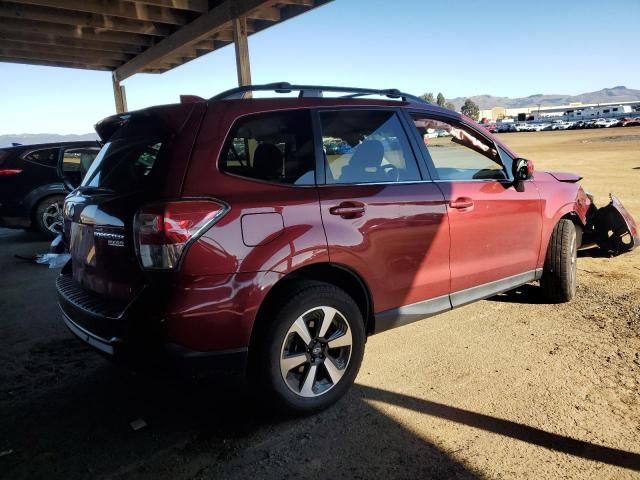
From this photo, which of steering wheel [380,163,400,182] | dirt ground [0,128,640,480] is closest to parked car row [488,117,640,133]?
dirt ground [0,128,640,480]

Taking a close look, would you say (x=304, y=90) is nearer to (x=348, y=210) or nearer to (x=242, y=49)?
(x=348, y=210)

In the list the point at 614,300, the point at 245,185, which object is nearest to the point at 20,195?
the point at 245,185

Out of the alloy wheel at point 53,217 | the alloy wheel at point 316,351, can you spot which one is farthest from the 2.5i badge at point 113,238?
the alloy wheel at point 53,217

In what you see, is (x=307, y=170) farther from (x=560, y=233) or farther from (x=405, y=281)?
(x=560, y=233)

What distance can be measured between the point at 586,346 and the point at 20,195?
8257mm

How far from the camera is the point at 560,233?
168 inches

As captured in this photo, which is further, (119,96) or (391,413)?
(119,96)

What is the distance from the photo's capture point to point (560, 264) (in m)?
4.26

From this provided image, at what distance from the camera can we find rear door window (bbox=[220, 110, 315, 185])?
8.61 ft

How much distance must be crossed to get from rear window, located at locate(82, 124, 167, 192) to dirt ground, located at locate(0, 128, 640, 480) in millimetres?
1364

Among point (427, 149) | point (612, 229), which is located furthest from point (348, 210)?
point (612, 229)

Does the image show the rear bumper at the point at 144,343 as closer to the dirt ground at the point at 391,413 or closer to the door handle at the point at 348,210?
the dirt ground at the point at 391,413

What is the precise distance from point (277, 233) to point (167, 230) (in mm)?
552

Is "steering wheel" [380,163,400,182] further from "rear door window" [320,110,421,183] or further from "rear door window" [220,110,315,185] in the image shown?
"rear door window" [220,110,315,185]
